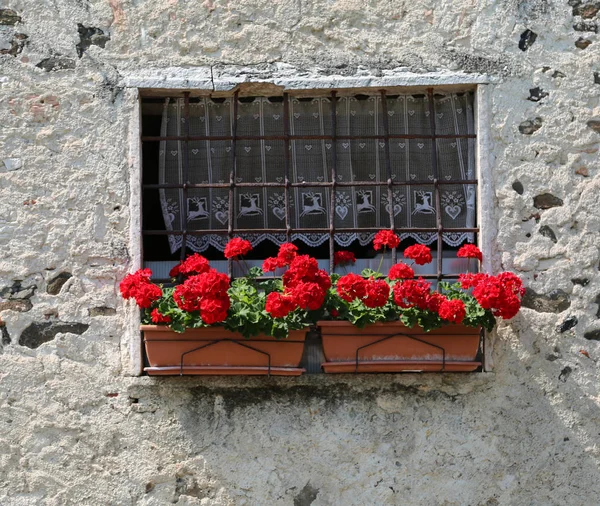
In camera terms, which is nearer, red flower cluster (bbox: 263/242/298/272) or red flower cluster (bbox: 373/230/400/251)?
red flower cluster (bbox: 263/242/298/272)

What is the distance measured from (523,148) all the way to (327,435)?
168cm

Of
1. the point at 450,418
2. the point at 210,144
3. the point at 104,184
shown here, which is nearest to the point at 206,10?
the point at 210,144

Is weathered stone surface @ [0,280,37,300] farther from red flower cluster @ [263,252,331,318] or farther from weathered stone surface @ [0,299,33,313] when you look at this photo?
red flower cluster @ [263,252,331,318]

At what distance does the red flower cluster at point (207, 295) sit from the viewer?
429cm

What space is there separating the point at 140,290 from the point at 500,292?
1.61 m

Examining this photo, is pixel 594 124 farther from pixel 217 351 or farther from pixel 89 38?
pixel 89 38

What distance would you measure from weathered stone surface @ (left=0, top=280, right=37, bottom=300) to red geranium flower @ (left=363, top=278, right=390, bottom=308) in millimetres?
1607

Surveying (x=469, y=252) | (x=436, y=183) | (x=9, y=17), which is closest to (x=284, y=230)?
(x=436, y=183)

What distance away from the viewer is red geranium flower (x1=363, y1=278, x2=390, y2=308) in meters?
4.35

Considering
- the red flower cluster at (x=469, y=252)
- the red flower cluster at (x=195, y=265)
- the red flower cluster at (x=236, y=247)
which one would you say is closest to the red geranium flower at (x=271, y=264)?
the red flower cluster at (x=236, y=247)

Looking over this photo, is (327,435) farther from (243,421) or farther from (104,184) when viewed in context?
(104,184)

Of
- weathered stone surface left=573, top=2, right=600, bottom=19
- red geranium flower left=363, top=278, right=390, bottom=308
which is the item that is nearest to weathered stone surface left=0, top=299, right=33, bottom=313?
red geranium flower left=363, top=278, right=390, bottom=308

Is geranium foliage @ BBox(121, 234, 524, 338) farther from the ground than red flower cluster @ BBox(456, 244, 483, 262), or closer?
closer

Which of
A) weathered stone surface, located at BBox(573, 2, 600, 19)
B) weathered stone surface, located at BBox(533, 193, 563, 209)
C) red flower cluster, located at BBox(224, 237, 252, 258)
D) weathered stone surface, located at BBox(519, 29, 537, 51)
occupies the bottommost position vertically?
red flower cluster, located at BBox(224, 237, 252, 258)
